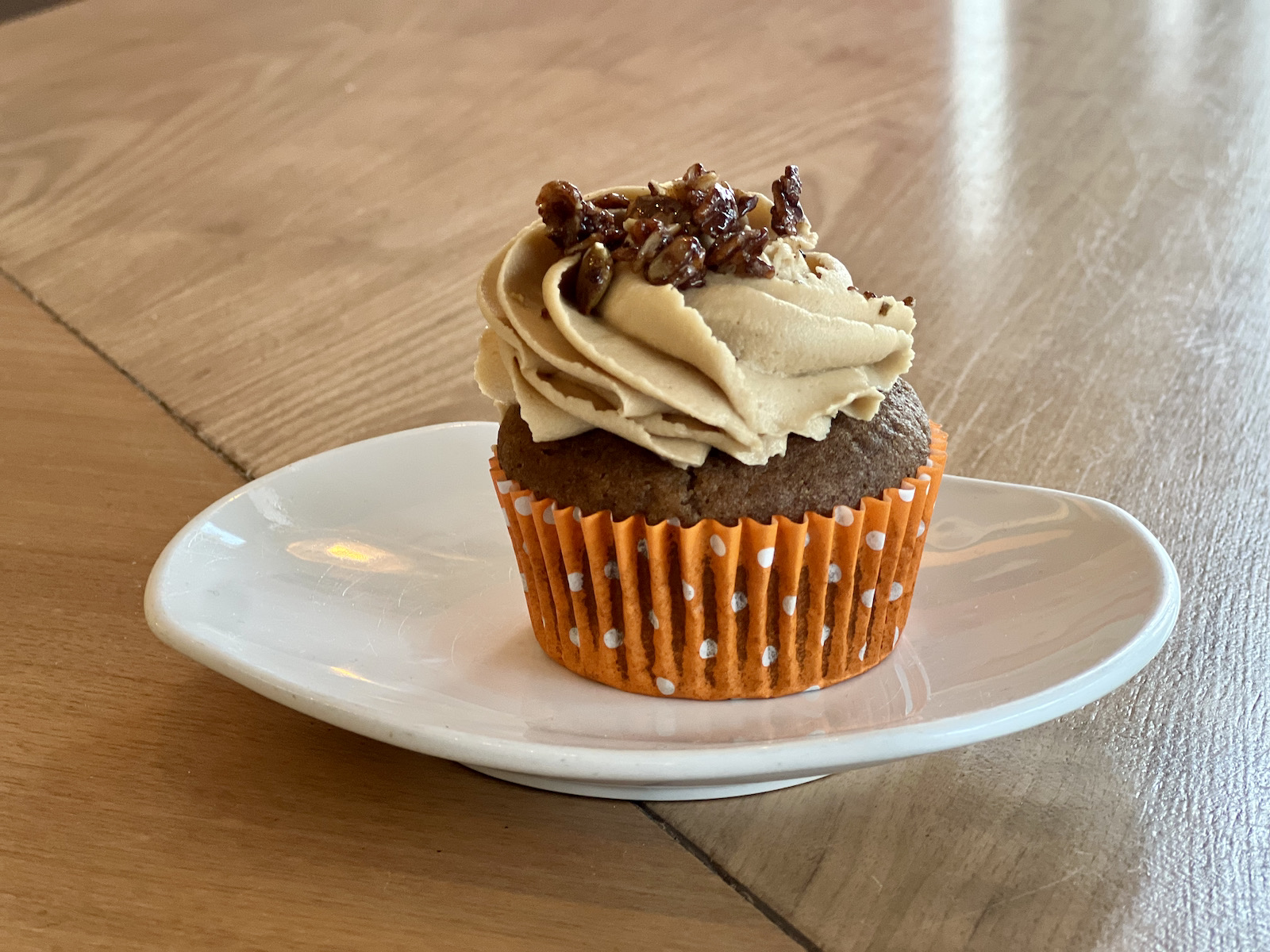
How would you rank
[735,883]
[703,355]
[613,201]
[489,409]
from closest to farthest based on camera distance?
1. [735,883]
2. [703,355]
3. [613,201]
4. [489,409]

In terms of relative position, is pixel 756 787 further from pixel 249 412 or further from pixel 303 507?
pixel 249 412

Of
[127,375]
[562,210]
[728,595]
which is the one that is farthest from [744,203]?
[127,375]

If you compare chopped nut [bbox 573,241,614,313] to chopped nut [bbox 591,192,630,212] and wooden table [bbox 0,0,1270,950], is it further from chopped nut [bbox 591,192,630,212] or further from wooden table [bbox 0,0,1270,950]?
wooden table [bbox 0,0,1270,950]

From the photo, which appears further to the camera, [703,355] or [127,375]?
[127,375]

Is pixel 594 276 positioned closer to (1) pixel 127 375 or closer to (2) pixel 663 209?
(2) pixel 663 209

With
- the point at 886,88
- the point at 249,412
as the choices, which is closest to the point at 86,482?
the point at 249,412

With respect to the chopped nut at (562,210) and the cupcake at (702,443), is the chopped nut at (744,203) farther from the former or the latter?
the chopped nut at (562,210)

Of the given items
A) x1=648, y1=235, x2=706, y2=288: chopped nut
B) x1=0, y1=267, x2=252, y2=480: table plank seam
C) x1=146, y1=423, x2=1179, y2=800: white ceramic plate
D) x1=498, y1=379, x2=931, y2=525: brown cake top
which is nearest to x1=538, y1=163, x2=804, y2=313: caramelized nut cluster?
x1=648, y1=235, x2=706, y2=288: chopped nut
